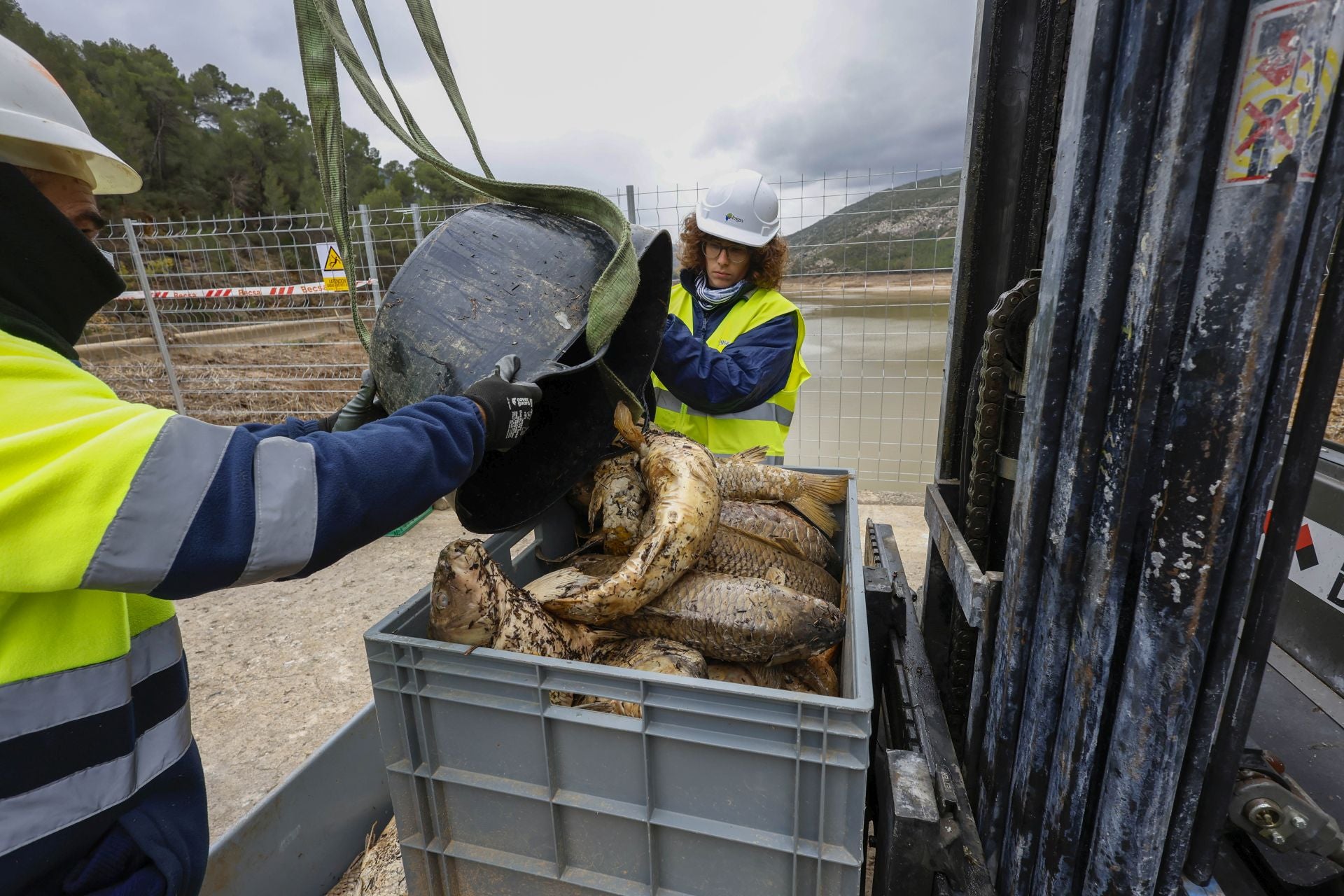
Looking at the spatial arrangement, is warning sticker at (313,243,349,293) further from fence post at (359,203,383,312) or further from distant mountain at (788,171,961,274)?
distant mountain at (788,171,961,274)

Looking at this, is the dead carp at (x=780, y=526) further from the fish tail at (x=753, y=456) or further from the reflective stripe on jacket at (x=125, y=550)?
the reflective stripe on jacket at (x=125, y=550)

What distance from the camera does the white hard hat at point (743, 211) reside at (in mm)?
2912

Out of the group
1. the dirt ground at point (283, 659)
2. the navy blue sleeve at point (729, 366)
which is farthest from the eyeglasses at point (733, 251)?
the dirt ground at point (283, 659)

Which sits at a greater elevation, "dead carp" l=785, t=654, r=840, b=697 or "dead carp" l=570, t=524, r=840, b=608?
"dead carp" l=570, t=524, r=840, b=608

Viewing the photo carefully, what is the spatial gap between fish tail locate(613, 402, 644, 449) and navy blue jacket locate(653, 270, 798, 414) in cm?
63

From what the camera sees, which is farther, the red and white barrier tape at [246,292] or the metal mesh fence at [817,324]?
the red and white barrier tape at [246,292]

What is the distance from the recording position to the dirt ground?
277 centimetres

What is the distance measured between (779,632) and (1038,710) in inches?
25.0

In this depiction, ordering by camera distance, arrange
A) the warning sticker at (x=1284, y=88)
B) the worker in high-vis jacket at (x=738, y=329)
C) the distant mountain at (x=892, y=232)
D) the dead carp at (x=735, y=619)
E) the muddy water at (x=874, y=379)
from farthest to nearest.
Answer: the muddy water at (x=874, y=379) < the distant mountain at (x=892, y=232) < the worker in high-vis jacket at (x=738, y=329) < the dead carp at (x=735, y=619) < the warning sticker at (x=1284, y=88)

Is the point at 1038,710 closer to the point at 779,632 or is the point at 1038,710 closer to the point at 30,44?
the point at 779,632

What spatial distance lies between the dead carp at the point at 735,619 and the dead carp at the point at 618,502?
197mm

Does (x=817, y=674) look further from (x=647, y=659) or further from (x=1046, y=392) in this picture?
(x=1046, y=392)

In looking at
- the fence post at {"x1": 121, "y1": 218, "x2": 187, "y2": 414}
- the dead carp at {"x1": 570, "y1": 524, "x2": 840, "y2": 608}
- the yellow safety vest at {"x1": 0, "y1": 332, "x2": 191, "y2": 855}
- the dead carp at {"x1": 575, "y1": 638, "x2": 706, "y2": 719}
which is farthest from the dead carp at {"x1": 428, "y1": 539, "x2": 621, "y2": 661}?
the fence post at {"x1": 121, "y1": 218, "x2": 187, "y2": 414}

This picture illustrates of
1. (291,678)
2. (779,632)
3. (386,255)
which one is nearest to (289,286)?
(386,255)
